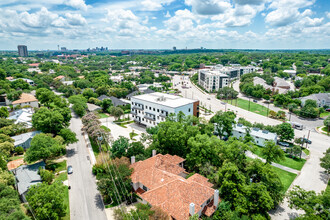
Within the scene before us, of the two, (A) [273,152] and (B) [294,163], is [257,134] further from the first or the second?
(A) [273,152]

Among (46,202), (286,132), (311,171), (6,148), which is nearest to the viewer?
(46,202)

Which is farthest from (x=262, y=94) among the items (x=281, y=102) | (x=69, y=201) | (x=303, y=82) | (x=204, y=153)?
(x=69, y=201)

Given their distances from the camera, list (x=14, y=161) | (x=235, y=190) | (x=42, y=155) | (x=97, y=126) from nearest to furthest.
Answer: (x=235, y=190)
(x=42, y=155)
(x=14, y=161)
(x=97, y=126)

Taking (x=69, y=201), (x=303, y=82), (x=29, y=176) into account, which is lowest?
(x=69, y=201)

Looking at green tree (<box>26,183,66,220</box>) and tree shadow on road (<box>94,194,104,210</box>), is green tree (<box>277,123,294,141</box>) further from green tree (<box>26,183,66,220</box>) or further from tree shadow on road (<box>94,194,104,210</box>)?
green tree (<box>26,183,66,220</box>)

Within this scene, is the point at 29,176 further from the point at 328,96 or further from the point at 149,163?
the point at 328,96

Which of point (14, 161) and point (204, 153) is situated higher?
point (204, 153)

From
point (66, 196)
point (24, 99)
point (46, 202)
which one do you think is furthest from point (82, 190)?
point (24, 99)

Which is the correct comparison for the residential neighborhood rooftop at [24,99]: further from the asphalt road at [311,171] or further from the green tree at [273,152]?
the green tree at [273,152]
